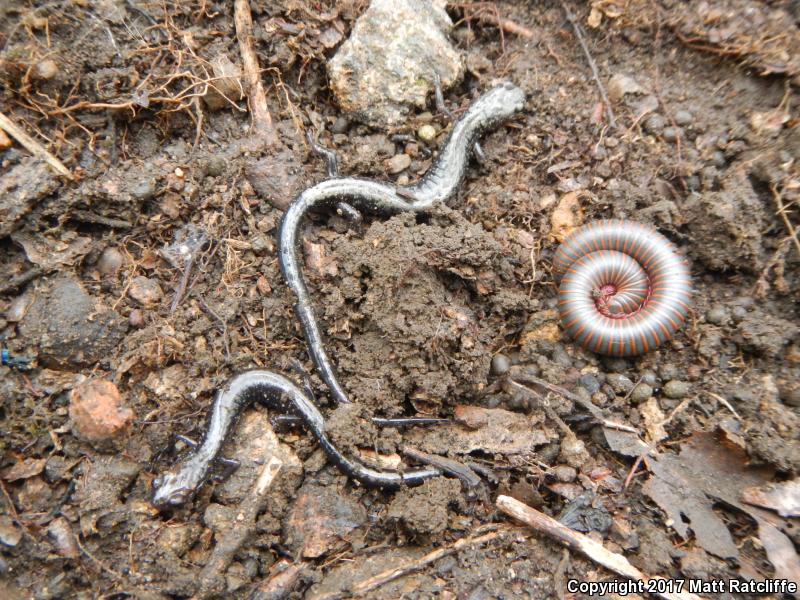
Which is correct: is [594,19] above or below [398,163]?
above

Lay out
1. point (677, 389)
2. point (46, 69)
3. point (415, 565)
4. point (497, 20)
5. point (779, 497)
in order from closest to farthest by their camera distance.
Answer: point (415, 565)
point (779, 497)
point (46, 69)
point (677, 389)
point (497, 20)

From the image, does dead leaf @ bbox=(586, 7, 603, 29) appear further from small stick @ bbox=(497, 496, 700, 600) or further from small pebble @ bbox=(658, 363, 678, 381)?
small stick @ bbox=(497, 496, 700, 600)

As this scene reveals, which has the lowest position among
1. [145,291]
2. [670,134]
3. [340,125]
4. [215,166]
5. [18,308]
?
[18,308]

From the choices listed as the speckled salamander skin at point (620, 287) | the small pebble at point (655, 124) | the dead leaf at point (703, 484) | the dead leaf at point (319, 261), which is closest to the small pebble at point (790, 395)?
the dead leaf at point (703, 484)

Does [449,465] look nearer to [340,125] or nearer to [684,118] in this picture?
[340,125]

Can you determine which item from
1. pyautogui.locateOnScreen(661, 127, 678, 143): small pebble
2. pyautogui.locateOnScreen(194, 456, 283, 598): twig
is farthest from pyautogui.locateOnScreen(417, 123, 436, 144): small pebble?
pyautogui.locateOnScreen(194, 456, 283, 598): twig

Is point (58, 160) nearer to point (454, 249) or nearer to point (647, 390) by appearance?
point (454, 249)

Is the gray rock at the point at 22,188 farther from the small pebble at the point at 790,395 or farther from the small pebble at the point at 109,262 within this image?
the small pebble at the point at 790,395

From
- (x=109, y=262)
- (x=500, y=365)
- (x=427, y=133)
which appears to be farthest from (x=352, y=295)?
(x=109, y=262)
